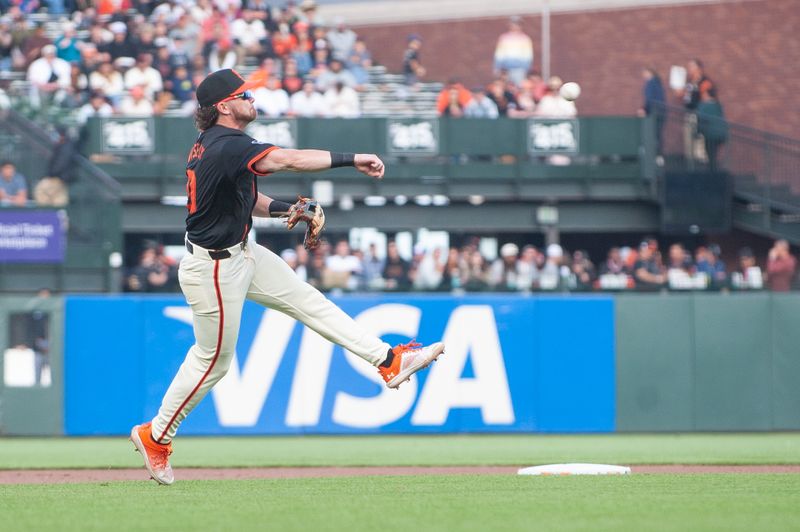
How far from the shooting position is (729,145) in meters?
22.5

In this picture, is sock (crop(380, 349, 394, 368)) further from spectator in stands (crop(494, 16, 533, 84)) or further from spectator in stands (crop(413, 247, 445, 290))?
spectator in stands (crop(494, 16, 533, 84))

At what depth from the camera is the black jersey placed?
7203 millimetres

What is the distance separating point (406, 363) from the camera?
7.64 metres

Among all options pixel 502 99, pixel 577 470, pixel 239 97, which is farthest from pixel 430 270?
A: pixel 239 97

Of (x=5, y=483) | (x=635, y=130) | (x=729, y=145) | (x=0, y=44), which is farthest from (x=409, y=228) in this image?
(x=5, y=483)

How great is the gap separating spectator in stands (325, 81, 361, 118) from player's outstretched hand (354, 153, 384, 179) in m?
14.8

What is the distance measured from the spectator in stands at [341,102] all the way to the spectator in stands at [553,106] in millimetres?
3137

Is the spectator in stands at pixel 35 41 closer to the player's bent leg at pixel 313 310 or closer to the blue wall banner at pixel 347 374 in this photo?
the blue wall banner at pixel 347 374

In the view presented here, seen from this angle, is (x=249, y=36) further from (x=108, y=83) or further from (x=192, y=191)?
(x=192, y=191)

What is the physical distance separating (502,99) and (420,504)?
54.7 feet

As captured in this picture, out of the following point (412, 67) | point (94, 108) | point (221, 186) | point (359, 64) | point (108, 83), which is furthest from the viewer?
point (412, 67)

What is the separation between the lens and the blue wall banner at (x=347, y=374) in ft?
50.3

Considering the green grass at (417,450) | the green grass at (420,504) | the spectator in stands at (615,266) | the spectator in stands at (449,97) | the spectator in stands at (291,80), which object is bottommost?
the green grass at (417,450)

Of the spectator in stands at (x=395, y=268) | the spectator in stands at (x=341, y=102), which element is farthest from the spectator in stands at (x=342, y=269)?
the spectator in stands at (x=341, y=102)
